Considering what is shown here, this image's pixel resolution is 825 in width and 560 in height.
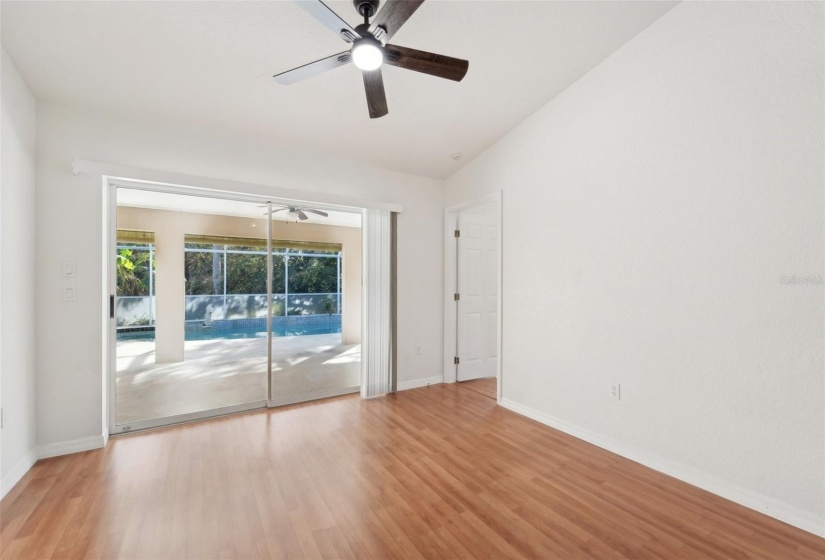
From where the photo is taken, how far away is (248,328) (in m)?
3.84

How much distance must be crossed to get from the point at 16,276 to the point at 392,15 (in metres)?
2.83

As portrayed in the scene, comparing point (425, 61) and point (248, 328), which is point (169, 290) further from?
point (425, 61)

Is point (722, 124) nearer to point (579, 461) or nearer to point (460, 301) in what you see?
point (579, 461)

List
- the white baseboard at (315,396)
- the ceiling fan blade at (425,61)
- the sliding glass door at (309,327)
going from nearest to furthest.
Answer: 1. the ceiling fan blade at (425,61)
2. the white baseboard at (315,396)
3. the sliding glass door at (309,327)

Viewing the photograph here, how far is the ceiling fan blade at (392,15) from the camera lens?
158 cm

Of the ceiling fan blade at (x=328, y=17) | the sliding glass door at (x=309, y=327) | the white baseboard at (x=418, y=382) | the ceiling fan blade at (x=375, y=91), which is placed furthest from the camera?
the white baseboard at (x=418, y=382)

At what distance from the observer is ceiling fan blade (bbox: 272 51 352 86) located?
1.93 metres

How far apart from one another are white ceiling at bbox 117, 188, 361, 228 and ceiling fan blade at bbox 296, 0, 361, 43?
2123 mm

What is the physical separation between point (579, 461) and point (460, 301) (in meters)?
2.29

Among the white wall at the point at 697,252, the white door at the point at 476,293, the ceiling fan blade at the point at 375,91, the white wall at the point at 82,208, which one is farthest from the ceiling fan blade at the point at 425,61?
the white door at the point at 476,293

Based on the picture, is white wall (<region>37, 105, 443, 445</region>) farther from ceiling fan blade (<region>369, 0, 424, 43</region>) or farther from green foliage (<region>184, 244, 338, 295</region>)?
ceiling fan blade (<region>369, 0, 424, 43</region>)

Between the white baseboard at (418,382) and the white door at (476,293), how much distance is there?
0.88 feet

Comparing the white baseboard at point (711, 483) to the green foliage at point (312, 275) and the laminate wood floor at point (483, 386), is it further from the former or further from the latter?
the green foliage at point (312, 275)

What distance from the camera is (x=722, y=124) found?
7.15 ft
